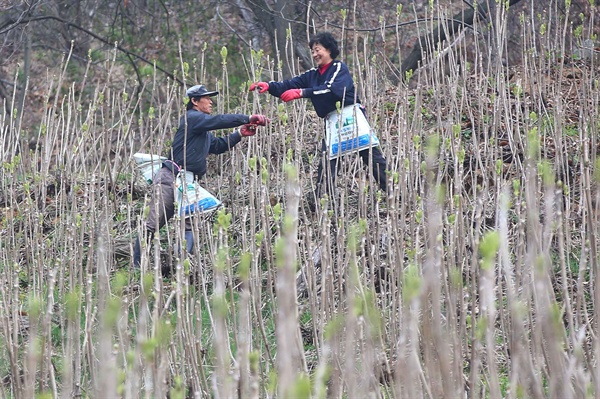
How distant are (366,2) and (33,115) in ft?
15.8

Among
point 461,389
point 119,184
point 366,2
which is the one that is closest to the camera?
point 461,389

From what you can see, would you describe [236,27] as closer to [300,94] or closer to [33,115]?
[33,115]

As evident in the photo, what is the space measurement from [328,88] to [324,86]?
34 millimetres

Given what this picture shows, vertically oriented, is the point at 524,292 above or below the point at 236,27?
below

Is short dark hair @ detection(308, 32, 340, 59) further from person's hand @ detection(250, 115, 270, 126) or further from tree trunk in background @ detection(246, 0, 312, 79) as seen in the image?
tree trunk in background @ detection(246, 0, 312, 79)

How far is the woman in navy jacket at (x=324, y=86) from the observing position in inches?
183

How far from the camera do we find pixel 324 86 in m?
4.67

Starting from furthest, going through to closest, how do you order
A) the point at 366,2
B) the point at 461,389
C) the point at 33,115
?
the point at 33,115 → the point at 366,2 → the point at 461,389

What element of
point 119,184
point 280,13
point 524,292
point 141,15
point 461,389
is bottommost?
point 461,389

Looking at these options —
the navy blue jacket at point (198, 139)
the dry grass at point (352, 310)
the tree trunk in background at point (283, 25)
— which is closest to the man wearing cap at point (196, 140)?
the navy blue jacket at point (198, 139)

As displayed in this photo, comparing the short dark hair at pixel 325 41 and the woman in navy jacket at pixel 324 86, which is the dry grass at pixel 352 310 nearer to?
the woman in navy jacket at pixel 324 86

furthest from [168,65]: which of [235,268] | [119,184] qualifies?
[235,268]

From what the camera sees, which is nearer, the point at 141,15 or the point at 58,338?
the point at 58,338

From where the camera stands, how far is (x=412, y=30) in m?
9.49
